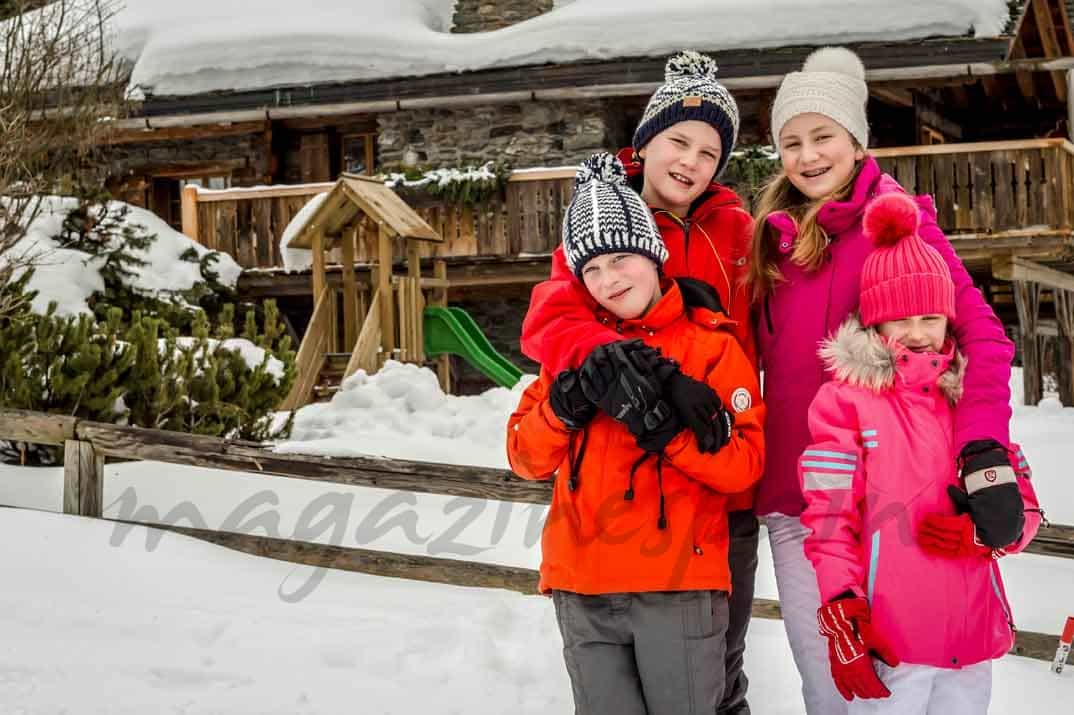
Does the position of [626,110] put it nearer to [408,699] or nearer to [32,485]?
[32,485]

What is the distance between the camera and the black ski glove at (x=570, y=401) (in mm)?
2443

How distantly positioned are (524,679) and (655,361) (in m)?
2.27

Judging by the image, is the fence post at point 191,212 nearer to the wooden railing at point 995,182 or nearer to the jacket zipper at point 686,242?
the wooden railing at point 995,182

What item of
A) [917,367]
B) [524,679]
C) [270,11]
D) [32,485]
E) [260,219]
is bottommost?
[524,679]

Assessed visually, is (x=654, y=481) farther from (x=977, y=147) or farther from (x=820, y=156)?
(x=977, y=147)

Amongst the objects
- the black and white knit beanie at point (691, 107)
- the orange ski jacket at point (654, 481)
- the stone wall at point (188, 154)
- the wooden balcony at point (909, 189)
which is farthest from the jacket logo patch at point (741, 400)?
the stone wall at point (188, 154)

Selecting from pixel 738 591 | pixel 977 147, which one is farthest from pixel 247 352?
pixel 977 147

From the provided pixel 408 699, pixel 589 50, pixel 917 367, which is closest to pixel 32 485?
pixel 408 699

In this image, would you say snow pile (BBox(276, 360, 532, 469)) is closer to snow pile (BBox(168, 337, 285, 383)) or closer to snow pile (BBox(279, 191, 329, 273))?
snow pile (BBox(168, 337, 285, 383))

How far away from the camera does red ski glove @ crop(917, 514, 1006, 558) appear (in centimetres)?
236

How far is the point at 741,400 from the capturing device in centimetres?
251

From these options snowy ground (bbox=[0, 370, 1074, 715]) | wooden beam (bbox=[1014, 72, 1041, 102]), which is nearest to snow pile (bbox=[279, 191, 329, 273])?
snowy ground (bbox=[0, 370, 1074, 715])

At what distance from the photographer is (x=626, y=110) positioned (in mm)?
16297

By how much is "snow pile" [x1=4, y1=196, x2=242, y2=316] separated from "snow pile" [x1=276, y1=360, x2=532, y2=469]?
92.6 inches
